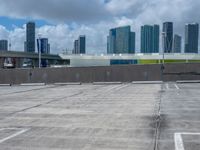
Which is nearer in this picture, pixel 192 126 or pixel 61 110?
pixel 192 126

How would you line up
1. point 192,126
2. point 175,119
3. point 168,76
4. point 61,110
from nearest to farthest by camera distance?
point 192,126, point 175,119, point 61,110, point 168,76

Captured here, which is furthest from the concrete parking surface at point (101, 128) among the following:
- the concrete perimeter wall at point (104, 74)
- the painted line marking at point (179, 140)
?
the concrete perimeter wall at point (104, 74)

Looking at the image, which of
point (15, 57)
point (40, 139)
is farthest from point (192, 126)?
point (15, 57)

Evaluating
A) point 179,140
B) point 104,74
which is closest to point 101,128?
point 179,140

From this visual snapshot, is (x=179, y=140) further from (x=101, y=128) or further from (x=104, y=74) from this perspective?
(x=104, y=74)

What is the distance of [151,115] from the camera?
15242 millimetres

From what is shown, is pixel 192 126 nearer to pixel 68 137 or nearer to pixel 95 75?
pixel 68 137

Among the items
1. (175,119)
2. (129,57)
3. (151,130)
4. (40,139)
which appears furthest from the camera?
(129,57)

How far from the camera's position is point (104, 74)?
45.1 meters

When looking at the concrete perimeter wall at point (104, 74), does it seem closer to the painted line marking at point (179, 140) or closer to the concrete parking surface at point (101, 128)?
the concrete parking surface at point (101, 128)

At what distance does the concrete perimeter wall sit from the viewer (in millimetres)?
43406

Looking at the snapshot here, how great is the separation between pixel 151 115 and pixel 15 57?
114 meters

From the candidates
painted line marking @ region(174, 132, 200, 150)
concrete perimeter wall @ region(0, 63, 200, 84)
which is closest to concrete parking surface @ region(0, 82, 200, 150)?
painted line marking @ region(174, 132, 200, 150)

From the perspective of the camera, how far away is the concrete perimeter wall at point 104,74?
43406mm
